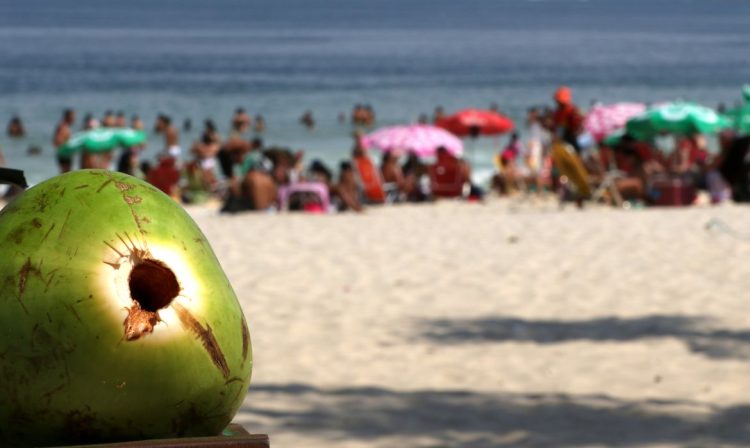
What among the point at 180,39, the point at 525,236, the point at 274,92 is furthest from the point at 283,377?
the point at 180,39

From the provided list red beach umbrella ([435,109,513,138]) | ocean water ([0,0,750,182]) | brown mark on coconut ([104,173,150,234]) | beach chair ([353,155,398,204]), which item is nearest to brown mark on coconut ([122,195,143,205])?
brown mark on coconut ([104,173,150,234])

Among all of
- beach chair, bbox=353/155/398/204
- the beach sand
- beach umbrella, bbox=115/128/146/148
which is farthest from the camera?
beach umbrella, bbox=115/128/146/148

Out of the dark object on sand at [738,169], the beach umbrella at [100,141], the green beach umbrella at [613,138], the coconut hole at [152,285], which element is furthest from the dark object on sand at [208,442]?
the green beach umbrella at [613,138]

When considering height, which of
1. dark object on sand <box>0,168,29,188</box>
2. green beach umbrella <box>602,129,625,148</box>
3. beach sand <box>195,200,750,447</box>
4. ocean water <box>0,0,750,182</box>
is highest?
ocean water <box>0,0,750,182</box>

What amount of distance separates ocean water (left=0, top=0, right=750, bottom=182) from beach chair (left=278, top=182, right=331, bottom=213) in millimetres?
14465

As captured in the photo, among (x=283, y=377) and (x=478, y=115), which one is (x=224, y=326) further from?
(x=478, y=115)

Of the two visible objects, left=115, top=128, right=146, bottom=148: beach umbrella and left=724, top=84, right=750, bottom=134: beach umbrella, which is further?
left=115, top=128, right=146, bottom=148: beach umbrella

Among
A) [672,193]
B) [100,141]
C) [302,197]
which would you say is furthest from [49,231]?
[100,141]

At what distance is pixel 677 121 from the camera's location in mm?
18797

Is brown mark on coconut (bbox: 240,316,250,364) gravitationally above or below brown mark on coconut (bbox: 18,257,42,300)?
below

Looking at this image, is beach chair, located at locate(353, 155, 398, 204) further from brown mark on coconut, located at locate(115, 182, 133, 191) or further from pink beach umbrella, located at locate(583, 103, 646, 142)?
brown mark on coconut, located at locate(115, 182, 133, 191)

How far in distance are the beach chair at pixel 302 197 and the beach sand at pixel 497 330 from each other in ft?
5.77

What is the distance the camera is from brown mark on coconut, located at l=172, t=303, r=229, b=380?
1.39 m

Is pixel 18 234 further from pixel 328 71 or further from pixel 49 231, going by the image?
pixel 328 71
